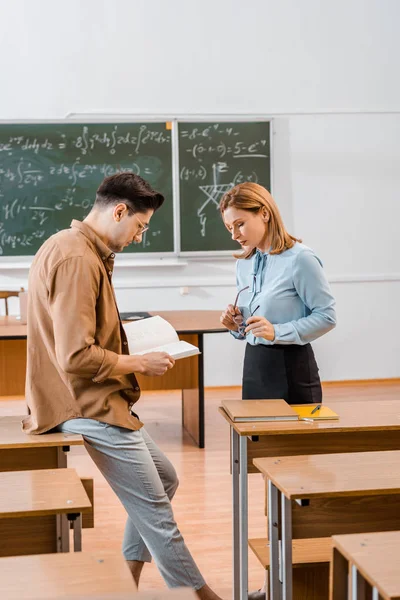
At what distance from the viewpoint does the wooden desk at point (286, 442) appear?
2.34 m

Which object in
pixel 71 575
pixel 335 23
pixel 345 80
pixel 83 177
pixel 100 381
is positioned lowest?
pixel 71 575

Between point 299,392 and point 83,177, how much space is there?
3.74 metres

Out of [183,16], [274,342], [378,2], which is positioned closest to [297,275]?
[274,342]

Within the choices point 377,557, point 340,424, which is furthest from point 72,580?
point 340,424

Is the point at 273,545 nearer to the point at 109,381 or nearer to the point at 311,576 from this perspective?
the point at 311,576

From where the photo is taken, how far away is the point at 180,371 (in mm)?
4812

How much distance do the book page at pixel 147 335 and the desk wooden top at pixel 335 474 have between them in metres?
0.50

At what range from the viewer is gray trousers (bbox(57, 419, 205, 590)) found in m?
2.18

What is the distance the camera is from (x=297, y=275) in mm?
2631

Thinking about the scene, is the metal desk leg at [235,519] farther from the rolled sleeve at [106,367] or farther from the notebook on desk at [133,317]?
the notebook on desk at [133,317]

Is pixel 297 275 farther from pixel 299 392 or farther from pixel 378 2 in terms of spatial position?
pixel 378 2

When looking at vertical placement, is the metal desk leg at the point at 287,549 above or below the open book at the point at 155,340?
below

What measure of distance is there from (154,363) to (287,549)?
1.99ft

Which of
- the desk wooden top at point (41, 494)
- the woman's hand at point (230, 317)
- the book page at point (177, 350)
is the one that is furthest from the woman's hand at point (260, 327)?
the desk wooden top at point (41, 494)
